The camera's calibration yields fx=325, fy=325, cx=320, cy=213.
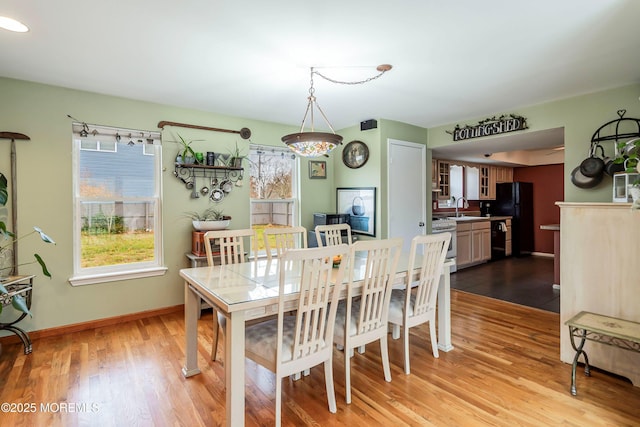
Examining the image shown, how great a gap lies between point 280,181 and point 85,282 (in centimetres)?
252

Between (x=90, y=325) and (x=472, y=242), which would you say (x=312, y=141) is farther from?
(x=472, y=242)

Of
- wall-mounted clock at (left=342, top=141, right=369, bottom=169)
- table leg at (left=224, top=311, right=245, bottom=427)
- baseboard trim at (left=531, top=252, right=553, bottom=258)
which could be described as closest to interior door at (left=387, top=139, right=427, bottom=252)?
wall-mounted clock at (left=342, top=141, right=369, bottom=169)

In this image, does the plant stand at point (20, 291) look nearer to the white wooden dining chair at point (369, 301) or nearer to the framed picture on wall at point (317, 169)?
the white wooden dining chair at point (369, 301)

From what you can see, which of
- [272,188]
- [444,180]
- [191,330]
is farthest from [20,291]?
[444,180]

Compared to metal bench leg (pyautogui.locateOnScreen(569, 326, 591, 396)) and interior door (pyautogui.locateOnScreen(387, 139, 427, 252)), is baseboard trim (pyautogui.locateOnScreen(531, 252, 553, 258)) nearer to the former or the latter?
interior door (pyautogui.locateOnScreen(387, 139, 427, 252))

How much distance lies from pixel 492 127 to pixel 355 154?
174cm

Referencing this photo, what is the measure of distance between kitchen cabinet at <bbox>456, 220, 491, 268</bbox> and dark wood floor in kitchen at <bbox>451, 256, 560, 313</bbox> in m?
0.15

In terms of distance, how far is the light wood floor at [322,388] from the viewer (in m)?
1.91

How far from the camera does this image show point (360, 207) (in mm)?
4531

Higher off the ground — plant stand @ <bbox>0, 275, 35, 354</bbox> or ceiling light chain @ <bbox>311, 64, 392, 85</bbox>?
ceiling light chain @ <bbox>311, 64, 392, 85</bbox>

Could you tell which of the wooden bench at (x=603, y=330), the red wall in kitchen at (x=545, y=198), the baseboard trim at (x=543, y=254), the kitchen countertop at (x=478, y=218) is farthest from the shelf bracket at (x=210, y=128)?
the baseboard trim at (x=543, y=254)

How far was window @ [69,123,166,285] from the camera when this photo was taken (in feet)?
10.8

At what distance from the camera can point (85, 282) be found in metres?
3.24

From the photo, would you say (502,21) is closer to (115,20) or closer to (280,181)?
(115,20)
